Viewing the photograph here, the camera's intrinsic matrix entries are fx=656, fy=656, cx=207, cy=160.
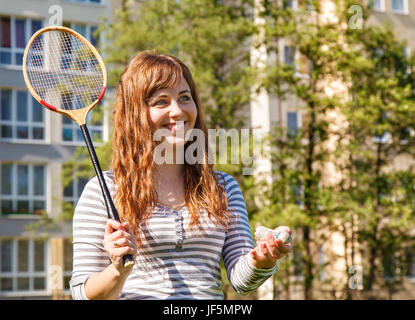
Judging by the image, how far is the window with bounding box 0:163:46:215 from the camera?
61.3 feet

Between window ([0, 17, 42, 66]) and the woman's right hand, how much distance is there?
18.1m

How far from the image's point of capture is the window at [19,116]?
18.9 meters

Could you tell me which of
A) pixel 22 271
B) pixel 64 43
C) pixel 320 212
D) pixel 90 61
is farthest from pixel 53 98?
pixel 22 271

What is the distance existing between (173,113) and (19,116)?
714 inches

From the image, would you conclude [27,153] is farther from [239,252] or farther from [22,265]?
[239,252]

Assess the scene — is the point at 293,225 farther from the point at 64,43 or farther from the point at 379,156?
the point at 64,43

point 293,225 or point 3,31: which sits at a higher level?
point 3,31

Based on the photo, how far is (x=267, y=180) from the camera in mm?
12492

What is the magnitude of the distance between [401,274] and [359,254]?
950mm

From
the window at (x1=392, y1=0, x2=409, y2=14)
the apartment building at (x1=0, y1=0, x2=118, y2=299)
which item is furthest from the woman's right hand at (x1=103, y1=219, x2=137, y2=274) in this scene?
the window at (x1=392, y1=0, x2=409, y2=14)

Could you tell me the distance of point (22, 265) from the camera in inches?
739

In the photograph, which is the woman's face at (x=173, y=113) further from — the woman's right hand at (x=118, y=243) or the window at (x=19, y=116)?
the window at (x=19, y=116)

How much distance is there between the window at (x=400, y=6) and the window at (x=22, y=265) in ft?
42.8

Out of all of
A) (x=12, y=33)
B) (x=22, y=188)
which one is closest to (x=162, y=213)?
(x=22, y=188)
